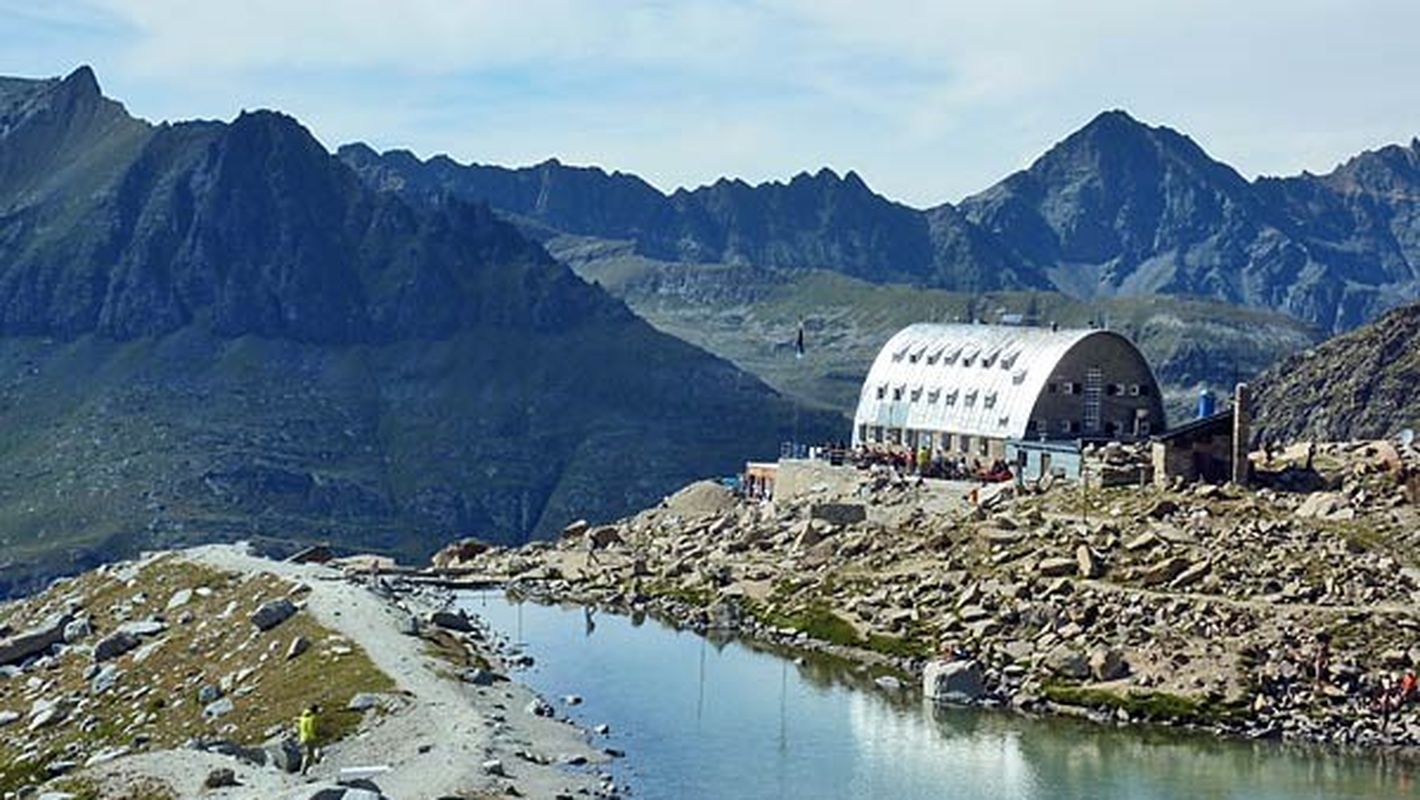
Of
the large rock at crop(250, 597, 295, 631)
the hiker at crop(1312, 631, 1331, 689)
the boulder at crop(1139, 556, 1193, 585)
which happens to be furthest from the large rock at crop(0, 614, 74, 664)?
the hiker at crop(1312, 631, 1331, 689)

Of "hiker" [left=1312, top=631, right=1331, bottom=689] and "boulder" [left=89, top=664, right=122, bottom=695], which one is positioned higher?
"hiker" [left=1312, top=631, right=1331, bottom=689]

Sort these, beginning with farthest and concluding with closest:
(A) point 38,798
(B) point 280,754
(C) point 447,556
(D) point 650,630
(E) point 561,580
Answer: (C) point 447,556 < (E) point 561,580 < (D) point 650,630 < (B) point 280,754 < (A) point 38,798

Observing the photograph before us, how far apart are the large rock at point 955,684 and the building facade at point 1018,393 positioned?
54713 mm

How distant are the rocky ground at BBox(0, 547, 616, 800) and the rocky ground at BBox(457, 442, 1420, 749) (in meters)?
Result: 18.3

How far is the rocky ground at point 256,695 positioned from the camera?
68.2m

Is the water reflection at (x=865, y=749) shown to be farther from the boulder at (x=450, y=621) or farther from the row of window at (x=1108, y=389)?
the row of window at (x=1108, y=389)

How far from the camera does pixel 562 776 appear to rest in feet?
242

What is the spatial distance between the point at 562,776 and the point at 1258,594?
39.9 metres

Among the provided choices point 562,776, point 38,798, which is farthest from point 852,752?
point 38,798

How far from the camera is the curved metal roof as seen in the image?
151000 mm

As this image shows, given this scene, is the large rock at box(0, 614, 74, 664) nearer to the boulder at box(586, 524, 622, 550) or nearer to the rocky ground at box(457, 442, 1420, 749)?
the rocky ground at box(457, 442, 1420, 749)

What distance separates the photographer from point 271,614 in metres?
99.5

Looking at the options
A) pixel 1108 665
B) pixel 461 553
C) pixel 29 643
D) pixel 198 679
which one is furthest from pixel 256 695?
pixel 461 553

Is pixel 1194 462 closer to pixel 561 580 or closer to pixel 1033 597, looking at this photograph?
pixel 1033 597
